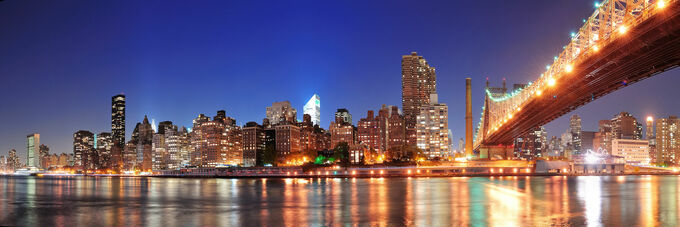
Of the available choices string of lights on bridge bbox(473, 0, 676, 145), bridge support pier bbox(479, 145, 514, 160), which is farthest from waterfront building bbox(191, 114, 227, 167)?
string of lights on bridge bbox(473, 0, 676, 145)

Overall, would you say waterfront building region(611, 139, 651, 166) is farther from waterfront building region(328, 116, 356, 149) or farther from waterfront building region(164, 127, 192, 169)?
waterfront building region(164, 127, 192, 169)

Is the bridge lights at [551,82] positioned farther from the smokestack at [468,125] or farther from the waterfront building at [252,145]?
the waterfront building at [252,145]

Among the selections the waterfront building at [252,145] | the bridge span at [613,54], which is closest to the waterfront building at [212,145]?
the waterfront building at [252,145]

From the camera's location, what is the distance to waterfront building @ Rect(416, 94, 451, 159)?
14100 centimetres

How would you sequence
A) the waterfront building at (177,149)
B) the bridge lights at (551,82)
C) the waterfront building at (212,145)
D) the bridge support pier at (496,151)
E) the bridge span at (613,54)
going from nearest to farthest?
the bridge span at (613,54) → the bridge lights at (551,82) → the bridge support pier at (496,151) → the waterfront building at (212,145) → the waterfront building at (177,149)

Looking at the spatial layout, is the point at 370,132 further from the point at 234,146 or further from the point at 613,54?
the point at 613,54

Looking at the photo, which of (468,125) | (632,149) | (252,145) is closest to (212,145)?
(252,145)

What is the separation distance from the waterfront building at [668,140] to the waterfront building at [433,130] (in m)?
66.5

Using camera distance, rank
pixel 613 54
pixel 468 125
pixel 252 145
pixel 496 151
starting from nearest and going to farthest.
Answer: pixel 613 54
pixel 496 151
pixel 468 125
pixel 252 145

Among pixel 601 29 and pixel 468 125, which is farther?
pixel 468 125

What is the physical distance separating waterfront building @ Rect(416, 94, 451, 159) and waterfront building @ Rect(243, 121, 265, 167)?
152 feet

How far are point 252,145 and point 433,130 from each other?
52.5 meters

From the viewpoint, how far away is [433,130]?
5605 inches

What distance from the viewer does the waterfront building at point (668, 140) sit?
149 metres
